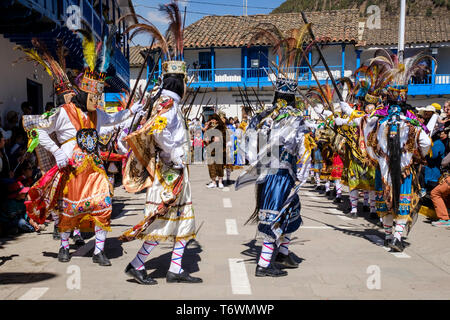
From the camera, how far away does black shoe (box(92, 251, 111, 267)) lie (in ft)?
15.9

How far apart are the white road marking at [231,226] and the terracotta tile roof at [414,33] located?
21.9m

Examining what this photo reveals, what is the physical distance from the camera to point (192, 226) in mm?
4336

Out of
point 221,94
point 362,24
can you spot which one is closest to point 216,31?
point 221,94

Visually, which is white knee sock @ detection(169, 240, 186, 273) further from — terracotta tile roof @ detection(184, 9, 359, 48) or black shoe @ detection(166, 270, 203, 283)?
terracotta tile roof @ detection(184, 9, 359, 48)

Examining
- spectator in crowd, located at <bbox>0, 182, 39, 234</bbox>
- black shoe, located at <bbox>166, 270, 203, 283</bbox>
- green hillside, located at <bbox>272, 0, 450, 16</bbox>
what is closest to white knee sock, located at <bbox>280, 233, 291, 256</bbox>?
black shoe, located at <bbox>166, 270, 203, 283</bbox>

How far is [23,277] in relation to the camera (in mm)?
4469

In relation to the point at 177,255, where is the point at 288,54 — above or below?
above

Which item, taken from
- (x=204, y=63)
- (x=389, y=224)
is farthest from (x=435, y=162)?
(x=204, y=63)

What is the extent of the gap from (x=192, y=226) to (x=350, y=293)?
1.61m

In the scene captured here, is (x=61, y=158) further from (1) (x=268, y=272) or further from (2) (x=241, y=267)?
(1) (x=268, y=272)

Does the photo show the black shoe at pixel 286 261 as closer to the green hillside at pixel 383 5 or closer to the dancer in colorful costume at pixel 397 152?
the dancer in colorful costume at pixel 397 152

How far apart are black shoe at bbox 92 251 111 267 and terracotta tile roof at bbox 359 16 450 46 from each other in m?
24.6

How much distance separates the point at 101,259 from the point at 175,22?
2.74 metres

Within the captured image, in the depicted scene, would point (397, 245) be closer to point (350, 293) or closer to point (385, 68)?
point (350, 293)
